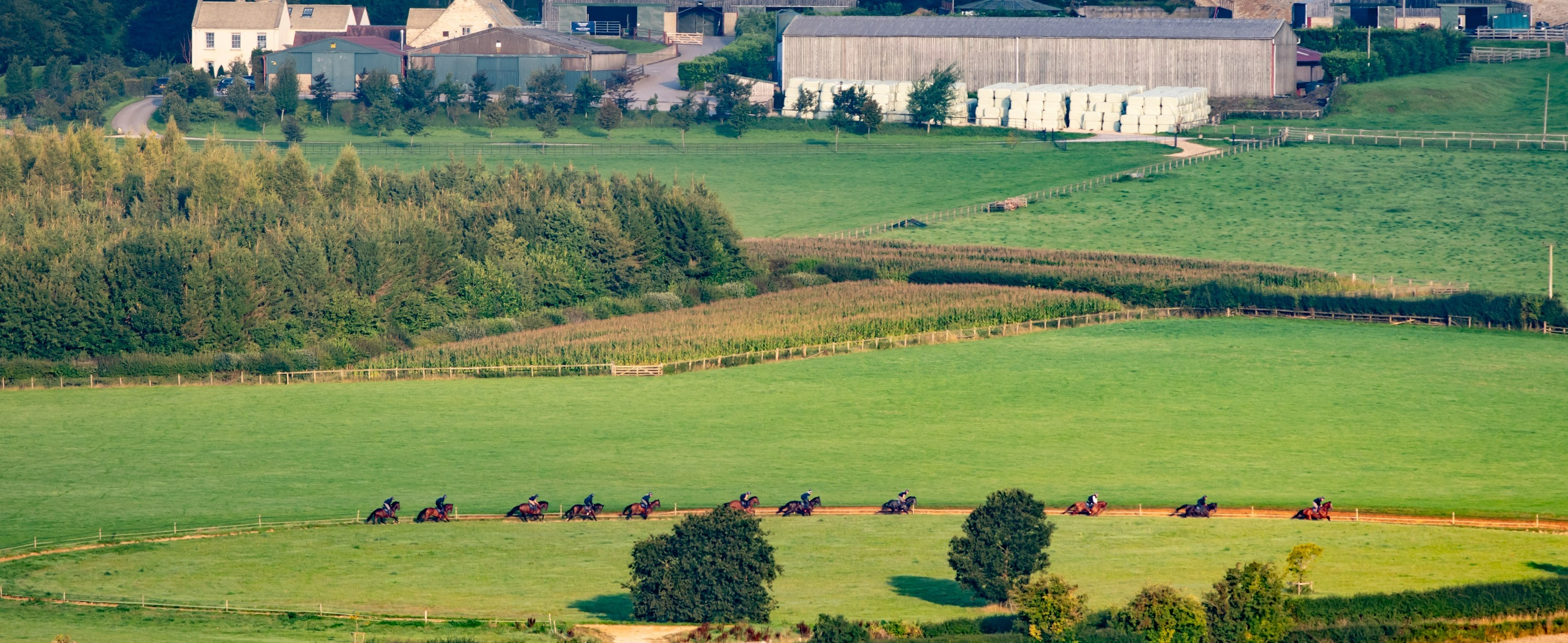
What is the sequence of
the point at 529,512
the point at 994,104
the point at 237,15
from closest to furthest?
the point at 529,512, the point at 994,104, the point at 237,15

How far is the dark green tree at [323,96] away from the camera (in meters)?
169

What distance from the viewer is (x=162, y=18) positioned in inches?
7869

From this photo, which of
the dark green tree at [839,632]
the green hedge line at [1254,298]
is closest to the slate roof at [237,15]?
the green hedge line at [1254,298]

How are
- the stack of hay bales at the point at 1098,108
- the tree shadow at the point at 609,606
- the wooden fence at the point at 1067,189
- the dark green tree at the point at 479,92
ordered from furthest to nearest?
the dark green tree at the point at 479,92 < the stack of hay bales at the point at 1098,108 < the wooden fence at the point at 1067,189 < the tree shadow at the point at 609,606

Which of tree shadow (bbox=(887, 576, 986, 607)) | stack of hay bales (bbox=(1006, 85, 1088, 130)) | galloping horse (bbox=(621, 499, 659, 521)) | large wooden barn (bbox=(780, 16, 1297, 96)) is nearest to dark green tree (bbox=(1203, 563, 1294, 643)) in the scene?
tree shadow (bbox=(887, 576, 986, 607))

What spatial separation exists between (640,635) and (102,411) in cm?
4475

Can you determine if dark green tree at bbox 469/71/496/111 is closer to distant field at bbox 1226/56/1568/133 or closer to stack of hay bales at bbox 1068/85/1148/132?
stack of hay bales at bbox 1068/85/1148/132

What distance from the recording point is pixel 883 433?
267ft

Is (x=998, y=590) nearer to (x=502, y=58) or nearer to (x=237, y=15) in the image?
(x=502, y=58)

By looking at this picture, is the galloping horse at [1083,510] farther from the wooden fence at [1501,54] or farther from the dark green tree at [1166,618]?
the wooden fence at [1501,54]

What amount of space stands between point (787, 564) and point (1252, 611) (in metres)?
15.6

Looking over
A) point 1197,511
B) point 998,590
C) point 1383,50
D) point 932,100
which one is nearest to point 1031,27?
point 932,100

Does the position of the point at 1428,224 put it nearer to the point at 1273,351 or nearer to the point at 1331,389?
the point at 1273,351

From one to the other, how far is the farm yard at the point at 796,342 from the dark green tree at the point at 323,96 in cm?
98
